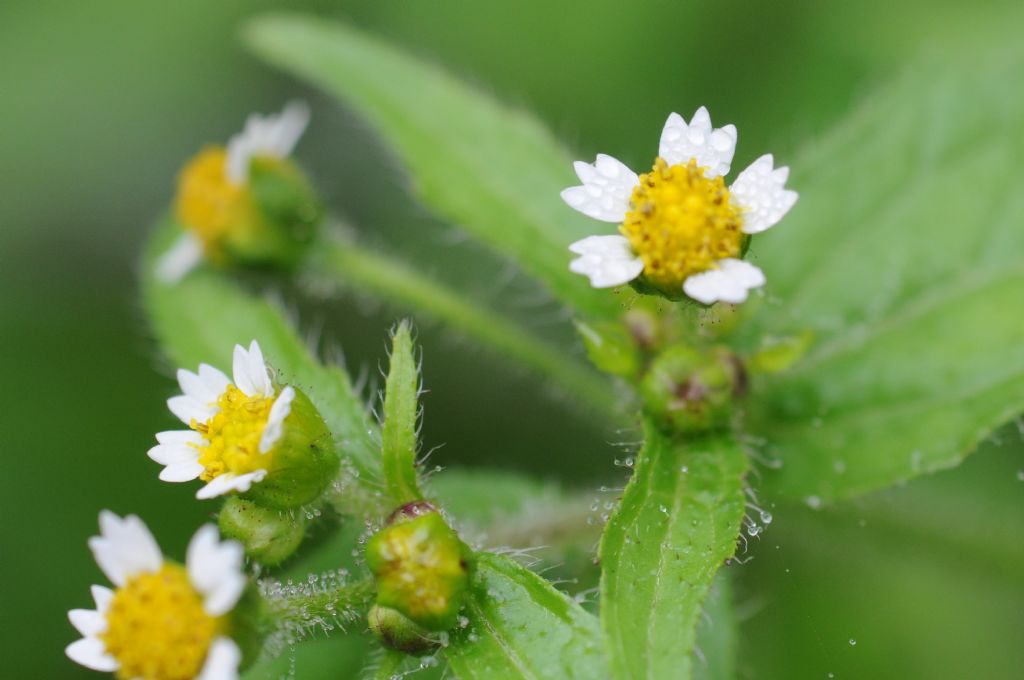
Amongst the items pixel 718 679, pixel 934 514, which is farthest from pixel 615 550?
pixel 934 514

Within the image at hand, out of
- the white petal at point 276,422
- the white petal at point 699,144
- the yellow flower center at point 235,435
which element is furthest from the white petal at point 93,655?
the white petal at point 699,144

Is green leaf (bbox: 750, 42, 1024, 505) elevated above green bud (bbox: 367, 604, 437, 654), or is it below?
above

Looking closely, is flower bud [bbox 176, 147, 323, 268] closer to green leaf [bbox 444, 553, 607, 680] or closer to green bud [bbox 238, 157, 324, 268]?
green bud [bbox 238, 157, 324, 268]

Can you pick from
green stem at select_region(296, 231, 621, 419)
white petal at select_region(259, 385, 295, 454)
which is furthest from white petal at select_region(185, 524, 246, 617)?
green stem at select_region(296, 231, 621, 419)

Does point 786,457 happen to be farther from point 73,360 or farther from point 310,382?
point 73,360

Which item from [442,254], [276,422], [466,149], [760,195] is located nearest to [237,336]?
[466,149]

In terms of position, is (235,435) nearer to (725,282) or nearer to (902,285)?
(725,282)

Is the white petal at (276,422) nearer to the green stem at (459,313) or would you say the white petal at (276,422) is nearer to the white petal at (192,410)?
the white petal at (192,410)
